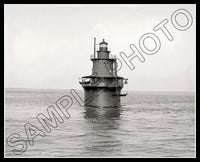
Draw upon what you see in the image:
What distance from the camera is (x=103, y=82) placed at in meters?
44.9

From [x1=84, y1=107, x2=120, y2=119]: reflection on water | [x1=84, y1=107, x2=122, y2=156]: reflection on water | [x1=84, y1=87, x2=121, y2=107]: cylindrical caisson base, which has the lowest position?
[x1=84, y1=107, x2=122, y2=156]: reflection on water

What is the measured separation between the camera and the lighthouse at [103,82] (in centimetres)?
4506

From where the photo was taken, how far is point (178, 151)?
73.1ft

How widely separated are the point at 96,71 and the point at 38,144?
916 inches

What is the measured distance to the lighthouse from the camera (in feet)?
148

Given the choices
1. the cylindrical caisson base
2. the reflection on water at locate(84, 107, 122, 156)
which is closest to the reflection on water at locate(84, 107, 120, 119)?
the reflection on water at locate(84, 107, 122, 156)

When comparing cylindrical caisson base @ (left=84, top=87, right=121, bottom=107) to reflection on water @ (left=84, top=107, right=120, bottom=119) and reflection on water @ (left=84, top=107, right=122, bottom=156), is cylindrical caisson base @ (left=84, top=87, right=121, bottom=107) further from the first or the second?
reflection on water @ (left=84, top=107, right=122, bottom=156)

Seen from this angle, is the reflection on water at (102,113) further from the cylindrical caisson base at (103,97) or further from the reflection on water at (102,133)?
the cylindrical caisson base at (103,97)

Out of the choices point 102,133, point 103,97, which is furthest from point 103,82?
point 102,133

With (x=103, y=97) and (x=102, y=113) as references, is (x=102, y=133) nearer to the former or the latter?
(x=102, y=113)

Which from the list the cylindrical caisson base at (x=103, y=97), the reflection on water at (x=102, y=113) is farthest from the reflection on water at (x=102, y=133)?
the cylindrical caisson base at (x=103, y=97)

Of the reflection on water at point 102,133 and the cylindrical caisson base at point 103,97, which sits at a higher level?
the cylindrical caisson base at point 103,97

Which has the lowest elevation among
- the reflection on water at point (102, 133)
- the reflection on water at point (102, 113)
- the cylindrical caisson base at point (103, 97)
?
the reflection on water at point (102, 133)

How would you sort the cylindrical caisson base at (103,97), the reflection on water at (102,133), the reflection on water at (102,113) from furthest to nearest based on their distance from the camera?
the cylindrical caisson base at (103,97), the reflection on water at (102,113), the reflection on water at (102,133)
